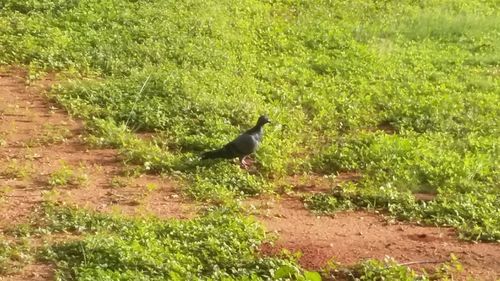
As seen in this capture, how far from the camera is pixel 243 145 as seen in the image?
7242mm

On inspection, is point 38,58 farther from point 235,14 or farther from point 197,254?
point 197,254

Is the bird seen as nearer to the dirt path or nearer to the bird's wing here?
the bird's wing

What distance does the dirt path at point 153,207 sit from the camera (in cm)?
591

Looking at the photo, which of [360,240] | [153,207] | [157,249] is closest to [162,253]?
[157,249]

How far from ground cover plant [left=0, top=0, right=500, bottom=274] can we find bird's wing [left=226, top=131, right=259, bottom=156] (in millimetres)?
176

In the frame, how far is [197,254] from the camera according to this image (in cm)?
556

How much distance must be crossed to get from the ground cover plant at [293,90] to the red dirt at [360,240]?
0.62ft

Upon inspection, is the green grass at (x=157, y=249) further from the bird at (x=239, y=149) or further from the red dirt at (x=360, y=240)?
the bird at (x=239, y=149)

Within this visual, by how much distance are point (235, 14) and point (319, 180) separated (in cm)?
461

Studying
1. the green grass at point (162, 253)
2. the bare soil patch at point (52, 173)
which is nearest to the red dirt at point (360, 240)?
the green grass at point (162, 253)

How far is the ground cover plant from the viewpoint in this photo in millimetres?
7219

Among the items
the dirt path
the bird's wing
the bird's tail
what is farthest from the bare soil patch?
the bird's wing

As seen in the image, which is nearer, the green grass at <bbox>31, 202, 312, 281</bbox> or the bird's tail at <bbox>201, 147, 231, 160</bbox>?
the green grass at <bbox>31, 202, 312, 281</bbox>

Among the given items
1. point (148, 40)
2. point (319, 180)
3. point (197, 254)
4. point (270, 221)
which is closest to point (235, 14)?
point (148, 40)
